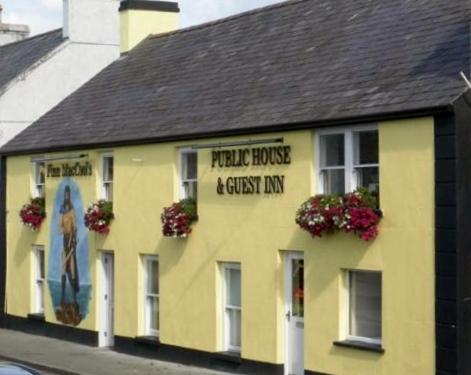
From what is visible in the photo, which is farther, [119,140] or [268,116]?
[119,140]

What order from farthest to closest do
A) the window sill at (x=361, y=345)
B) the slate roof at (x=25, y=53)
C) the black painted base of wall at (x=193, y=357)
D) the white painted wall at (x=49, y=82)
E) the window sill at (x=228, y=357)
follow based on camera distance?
the slate roof at (x=25, y=53), the white painted wall at (x=49, y=82), the window sill at (x=228, y=357), the black painted base of wall at (x=193, y=357), the window sill at (x=361, y=345)

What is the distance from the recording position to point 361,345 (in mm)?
18094

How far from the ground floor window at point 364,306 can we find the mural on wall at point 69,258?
29.8ft

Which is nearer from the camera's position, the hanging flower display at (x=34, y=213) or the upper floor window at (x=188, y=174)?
the upper floor window at (x=188, y=174)

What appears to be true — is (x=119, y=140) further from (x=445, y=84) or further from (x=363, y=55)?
(x=445, y=84)

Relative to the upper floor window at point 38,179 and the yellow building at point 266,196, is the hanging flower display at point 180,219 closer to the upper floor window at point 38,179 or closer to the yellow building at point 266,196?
the yellow building at point 266,196

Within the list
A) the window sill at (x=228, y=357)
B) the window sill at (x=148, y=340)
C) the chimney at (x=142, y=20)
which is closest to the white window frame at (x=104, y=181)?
the window sill at (x=148, y=340)

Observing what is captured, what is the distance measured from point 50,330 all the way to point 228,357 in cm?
803

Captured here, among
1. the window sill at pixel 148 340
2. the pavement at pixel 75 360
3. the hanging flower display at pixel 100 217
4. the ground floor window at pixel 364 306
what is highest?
the hanging flower display at pixel 100 217

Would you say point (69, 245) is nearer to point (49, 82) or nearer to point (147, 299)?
point (147, 299)

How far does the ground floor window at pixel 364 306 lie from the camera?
18125 mm

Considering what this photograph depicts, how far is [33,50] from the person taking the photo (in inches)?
1371

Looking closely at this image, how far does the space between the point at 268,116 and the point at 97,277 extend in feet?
23.9

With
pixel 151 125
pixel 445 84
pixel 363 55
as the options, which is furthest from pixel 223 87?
pixel 445 84
